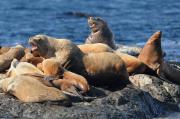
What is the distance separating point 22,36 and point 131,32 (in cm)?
431

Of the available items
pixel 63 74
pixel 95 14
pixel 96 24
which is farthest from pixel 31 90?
pixel 95 14

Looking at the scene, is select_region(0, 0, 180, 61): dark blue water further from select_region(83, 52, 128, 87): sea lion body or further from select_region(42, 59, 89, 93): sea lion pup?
select_region(42, 59, 89, 93): sea lion pup

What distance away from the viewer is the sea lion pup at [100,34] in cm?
1617

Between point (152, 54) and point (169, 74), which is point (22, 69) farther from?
point (152, 54)

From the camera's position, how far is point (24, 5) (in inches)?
1620

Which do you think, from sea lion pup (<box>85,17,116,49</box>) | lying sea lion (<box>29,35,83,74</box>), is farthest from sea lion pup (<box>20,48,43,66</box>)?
sea lion pup (<box>85,17,116,49</box>)

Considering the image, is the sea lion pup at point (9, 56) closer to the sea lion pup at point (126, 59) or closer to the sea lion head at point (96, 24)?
the sea lion pup at point (126, 59)

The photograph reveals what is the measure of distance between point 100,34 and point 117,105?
6.13m

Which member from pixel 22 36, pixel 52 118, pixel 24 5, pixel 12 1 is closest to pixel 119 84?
pixel 52 118

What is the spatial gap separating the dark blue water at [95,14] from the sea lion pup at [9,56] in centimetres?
733

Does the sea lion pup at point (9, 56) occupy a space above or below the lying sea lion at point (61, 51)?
below

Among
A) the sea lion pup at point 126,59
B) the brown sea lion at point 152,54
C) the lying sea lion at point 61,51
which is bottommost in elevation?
the brown sea lion at point 152,54

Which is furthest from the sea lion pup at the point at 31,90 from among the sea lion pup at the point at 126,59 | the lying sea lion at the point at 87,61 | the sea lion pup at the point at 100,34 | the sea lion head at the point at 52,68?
the sea lion pup at the point at 100,34

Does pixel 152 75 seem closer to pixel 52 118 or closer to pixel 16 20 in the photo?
pixel 52 118
